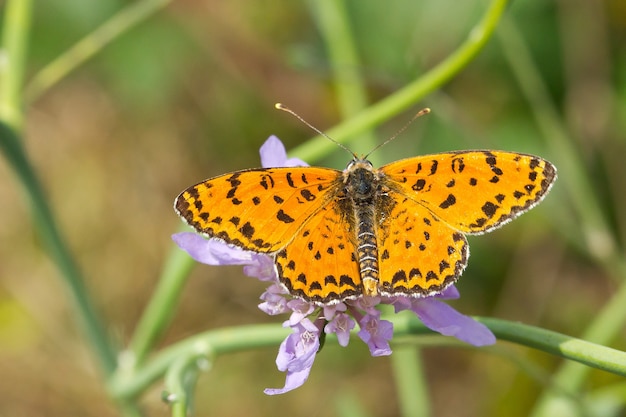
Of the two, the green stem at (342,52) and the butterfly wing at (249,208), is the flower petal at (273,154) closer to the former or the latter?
the butterfly wing at (249,208)

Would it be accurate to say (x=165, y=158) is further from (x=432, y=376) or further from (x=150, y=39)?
(x=432, y=376)

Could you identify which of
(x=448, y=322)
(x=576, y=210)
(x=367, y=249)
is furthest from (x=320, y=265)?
(x=576, y=210)

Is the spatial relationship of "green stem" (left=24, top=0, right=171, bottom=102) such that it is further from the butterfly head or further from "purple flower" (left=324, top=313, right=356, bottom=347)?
"purple flower" (left=324, top=313, right=356, bottom=347)

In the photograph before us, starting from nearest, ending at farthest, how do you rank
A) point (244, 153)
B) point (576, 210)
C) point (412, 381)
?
1. point (412, 381)
2. point (576, 210)
3. point (244, 153)

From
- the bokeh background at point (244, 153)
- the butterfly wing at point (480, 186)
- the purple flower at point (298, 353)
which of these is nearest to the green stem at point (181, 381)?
the purple flower at point (298, 353)

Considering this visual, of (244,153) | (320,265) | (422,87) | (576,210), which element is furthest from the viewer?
(244,153)

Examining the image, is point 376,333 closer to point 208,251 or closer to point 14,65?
point 208,251
